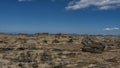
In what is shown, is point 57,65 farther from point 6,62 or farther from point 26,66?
point 6,62

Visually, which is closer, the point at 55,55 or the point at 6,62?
the point at 6,62

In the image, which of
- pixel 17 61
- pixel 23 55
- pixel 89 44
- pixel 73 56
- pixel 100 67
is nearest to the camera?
pixel 100 67

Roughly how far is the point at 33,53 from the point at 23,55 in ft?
5.61

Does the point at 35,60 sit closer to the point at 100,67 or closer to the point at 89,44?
the point at 100,67

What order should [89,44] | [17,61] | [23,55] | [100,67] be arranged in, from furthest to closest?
[89,44], [23,55], [17,61], [100,67]

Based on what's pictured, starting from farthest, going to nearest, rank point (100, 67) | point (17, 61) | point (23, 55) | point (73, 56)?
point (73, 56) → point (23, 55) → point (17, 61) → point (100, 67)

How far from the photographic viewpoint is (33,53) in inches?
1831

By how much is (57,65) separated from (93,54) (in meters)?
12.7

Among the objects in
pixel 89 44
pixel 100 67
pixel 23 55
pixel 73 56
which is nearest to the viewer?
pixel 100 67

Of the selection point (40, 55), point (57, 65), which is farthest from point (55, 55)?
point (57, 65)

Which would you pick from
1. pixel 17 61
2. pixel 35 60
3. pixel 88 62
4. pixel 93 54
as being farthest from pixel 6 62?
pixel 93 54

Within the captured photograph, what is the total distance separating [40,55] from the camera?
45.9 m

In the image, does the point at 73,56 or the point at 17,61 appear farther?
the point at 73,56

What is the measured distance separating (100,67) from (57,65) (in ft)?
21.0
